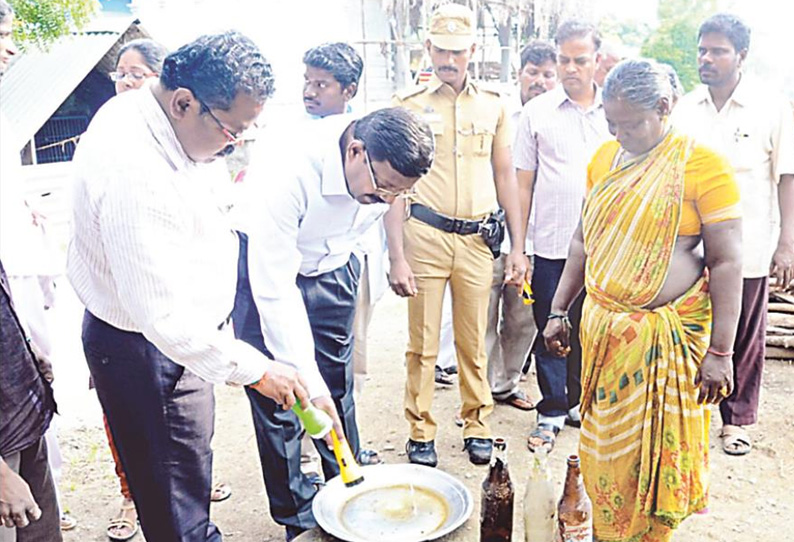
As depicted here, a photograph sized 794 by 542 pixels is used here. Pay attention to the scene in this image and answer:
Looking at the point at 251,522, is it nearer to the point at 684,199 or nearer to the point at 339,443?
the point at 339,443

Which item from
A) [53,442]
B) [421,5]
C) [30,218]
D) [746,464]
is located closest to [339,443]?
[53,442]

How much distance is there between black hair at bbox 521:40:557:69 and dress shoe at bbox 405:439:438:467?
93.5 inches

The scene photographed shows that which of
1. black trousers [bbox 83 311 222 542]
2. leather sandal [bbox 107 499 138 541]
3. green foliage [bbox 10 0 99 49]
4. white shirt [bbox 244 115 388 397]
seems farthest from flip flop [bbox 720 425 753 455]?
green foliage [bbox 10 0 99 49]

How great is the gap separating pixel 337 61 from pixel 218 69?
164 cm

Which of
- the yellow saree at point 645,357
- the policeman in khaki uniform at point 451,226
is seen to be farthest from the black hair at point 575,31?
the yellow saree at point 645,357

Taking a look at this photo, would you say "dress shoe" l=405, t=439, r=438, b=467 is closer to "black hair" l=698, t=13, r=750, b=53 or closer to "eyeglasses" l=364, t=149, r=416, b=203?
"eyeglasses" l=364, t=149, r=416, b=203

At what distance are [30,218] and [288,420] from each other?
1.36m

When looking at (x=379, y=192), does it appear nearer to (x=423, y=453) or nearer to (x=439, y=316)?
(x=439, y=316)

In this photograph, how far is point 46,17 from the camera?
754 centimetres

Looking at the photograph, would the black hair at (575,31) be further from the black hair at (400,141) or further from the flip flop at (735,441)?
the flip flop at (735,441)

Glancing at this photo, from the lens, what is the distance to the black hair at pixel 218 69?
1577 millimetres

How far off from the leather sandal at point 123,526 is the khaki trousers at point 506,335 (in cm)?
209

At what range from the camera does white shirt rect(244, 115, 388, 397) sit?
228cm

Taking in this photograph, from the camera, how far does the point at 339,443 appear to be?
2088 mm
